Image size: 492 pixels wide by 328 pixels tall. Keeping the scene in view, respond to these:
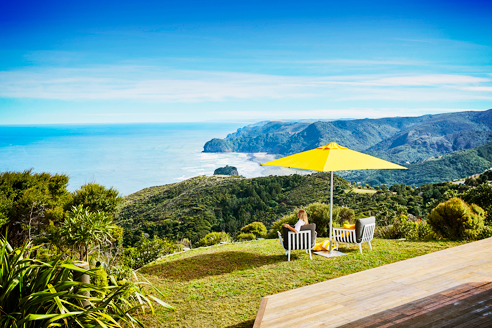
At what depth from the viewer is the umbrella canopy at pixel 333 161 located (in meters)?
5.40

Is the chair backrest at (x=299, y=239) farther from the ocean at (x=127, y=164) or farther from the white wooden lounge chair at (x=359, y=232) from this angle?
the ocean at (x=127, y=164)

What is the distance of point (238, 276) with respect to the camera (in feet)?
17.0

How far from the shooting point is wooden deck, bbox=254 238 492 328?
2906 millimetres

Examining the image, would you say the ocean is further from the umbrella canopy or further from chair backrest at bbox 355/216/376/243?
chair backrest at bbox 355/216/376/243

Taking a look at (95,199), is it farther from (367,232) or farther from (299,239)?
(367,232)

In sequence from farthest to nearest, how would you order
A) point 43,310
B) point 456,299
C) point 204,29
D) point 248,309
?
point 204,29
point 248,309
point 456,299
point 43,310

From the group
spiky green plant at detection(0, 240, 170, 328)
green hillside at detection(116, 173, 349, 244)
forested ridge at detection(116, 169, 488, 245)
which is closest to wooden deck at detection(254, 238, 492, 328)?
spiky green plant at detection(0, 240, 170, 328)

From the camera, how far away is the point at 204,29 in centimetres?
3684

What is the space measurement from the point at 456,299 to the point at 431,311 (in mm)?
496

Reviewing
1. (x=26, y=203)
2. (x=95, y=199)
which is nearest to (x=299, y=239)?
(x=95, y=199)

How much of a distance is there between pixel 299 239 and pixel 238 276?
1436mm

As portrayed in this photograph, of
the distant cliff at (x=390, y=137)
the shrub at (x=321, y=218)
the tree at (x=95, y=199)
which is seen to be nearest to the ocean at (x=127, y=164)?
the distant cliff at (x=390, y=137)

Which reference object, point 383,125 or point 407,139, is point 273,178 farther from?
point 383,125

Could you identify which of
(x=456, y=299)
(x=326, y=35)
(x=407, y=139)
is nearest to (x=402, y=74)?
(x=326, y=35)
